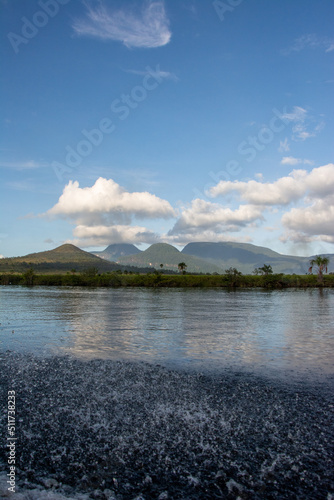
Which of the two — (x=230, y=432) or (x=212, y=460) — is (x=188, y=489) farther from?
(x=230, y=432)

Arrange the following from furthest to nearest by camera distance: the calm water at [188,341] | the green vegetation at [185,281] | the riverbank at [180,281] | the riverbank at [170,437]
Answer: the riverbank at [180,281], the green vegetation at [185,281], the calm water at [188,341], the riverbank at [170,437]

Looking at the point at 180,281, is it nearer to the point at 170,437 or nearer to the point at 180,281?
the point at 180,281

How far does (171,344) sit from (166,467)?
12.9 metres

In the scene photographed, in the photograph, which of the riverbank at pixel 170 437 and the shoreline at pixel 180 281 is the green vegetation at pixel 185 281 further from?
the riverbank at pixel 170 437

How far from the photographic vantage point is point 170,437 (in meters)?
8.17

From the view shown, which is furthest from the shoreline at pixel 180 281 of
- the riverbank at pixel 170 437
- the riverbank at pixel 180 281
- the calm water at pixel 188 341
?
the riverbank at pixel 170 437

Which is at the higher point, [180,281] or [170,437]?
[170,437]

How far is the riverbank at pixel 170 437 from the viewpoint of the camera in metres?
6.43

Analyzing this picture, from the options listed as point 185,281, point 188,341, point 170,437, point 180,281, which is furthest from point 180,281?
point 170,437

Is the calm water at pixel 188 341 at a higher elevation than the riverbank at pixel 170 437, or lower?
lower

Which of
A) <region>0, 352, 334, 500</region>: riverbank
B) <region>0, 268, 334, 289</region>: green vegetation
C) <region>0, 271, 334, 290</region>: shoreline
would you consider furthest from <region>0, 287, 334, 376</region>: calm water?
<region>0, 271, 334, 290</region>: shoreline

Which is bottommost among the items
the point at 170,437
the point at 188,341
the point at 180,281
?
the point at 180,281

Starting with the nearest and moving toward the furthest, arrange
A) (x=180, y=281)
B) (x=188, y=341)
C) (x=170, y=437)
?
(x=170, y=437) → (x=188, y=341) → (x=180, y=281)

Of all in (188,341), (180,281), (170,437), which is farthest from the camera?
(180,281)
